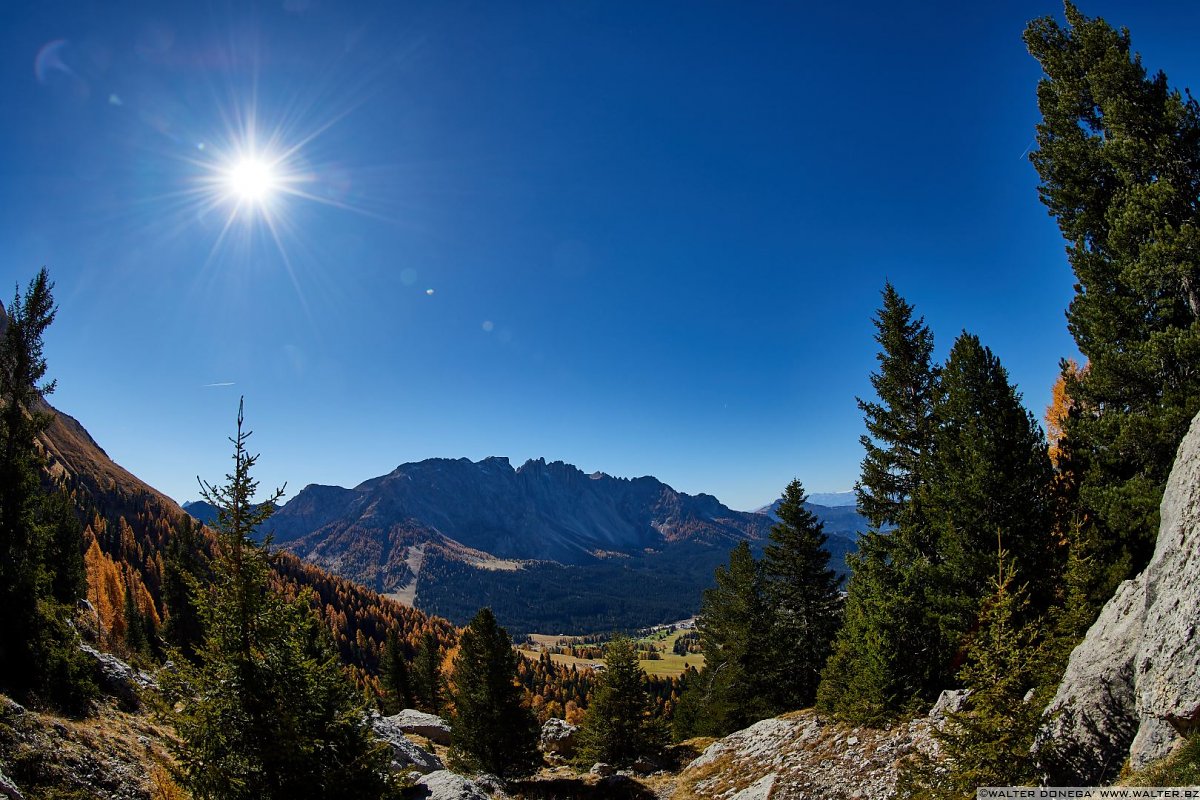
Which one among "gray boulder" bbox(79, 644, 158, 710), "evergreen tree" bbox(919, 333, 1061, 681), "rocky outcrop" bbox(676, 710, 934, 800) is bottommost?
"rocky outcrop" bbox(676, 710, 934, 800)

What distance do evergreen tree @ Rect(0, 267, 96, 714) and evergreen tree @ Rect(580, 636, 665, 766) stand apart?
26.9 metres

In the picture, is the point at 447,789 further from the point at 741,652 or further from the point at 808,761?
the point at 741,652

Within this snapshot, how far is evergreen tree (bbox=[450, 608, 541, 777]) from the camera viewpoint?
2894 centimetres

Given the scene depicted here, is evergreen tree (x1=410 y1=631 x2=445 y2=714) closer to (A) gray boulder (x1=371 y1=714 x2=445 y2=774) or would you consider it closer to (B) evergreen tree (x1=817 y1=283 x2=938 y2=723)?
(A) gray boulder (x1=371 y1=714 x2=445 y2=774)

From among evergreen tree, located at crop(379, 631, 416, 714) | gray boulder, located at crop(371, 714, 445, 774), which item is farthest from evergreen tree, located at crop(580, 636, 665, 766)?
evergreen tree, located at crop(379, 631, 416, 714)

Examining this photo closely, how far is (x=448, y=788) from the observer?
16.2 metres

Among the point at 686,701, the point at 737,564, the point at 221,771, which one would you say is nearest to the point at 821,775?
the point at 221,771

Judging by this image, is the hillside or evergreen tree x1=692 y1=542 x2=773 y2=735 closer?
evergreen tree x1=692 y1=542 x2=773 y2=735

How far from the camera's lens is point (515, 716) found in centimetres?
2964

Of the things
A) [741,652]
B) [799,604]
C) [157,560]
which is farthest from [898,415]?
[157,560]

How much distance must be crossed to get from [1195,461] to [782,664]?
26.8 metres

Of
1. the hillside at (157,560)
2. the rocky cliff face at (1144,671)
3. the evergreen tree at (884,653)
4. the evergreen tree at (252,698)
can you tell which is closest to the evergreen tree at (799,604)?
the evergreen tree at (884,653)

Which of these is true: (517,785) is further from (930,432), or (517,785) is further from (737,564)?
(930,432)

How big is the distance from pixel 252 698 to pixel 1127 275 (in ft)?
88.7
